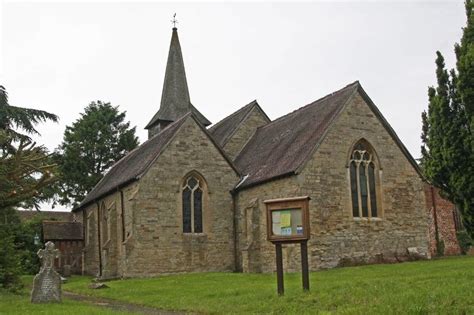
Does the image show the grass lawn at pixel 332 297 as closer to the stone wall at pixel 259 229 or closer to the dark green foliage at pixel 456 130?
the dark green foliage at pixel 456 130

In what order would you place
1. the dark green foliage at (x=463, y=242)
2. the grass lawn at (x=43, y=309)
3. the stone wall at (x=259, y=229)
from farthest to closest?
the dark green foliage at (x=463, y=242) < the stone wall at (x=259, y=229) < the grass lawn at (x=43, y=309)

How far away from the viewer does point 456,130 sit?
16.6 metres

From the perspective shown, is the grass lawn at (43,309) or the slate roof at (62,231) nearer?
the grass lawn at (43,309)

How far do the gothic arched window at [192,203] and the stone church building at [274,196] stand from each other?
0.05m

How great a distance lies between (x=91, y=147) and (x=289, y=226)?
44.0 m

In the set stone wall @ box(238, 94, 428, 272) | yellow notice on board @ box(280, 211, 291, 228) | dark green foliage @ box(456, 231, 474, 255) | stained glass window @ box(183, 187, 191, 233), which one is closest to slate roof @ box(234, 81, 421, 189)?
stone wall @ box(238, 94, 428, 272)

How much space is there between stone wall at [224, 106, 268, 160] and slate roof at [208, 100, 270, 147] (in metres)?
0.17

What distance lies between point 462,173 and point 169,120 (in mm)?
24753

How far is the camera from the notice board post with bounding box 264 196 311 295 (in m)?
13.4

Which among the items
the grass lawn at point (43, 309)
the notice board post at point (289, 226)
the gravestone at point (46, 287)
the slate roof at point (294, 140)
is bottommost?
the grass lawn at point (43, 309)

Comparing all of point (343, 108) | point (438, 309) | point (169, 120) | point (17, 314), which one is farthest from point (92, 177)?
point (438, 309)

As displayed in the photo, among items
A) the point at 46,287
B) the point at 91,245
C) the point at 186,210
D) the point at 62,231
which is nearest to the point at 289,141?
the point at 186,210

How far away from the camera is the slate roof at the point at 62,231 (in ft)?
117

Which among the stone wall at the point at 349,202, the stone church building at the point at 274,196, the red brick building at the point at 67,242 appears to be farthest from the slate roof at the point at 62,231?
the stone wall at the point at 349,202
